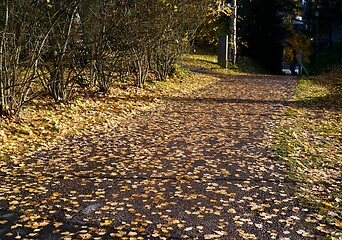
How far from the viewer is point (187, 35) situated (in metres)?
18.7

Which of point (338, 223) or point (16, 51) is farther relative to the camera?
point (16, 51)

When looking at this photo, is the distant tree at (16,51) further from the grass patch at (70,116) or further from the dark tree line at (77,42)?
the grass patch at (70,116)

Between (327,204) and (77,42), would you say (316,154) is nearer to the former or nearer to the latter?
(327,204)

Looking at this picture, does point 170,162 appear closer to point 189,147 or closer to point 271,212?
point 189,147

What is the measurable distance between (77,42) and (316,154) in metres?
6.26

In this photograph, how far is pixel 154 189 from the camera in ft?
20.4

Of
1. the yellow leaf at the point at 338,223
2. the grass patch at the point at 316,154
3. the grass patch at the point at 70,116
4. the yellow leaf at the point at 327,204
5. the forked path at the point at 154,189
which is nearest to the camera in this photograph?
the forked path at the point at 154,189

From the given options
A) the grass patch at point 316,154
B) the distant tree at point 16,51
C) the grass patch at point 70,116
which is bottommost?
the grass patch at point 316,154

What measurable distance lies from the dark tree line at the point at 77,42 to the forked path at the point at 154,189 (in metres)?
1.87

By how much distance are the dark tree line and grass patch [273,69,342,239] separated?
14.5ft

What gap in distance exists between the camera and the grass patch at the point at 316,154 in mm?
5641

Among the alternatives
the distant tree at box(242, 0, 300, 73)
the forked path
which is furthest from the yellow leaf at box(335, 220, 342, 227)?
the distant tree at box(242, 0, 300, 73)

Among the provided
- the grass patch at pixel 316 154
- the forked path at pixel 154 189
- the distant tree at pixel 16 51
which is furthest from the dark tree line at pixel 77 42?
the grass patch at pixel 316 154

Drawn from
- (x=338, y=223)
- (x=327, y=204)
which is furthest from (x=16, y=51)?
(x=338, y=223)
